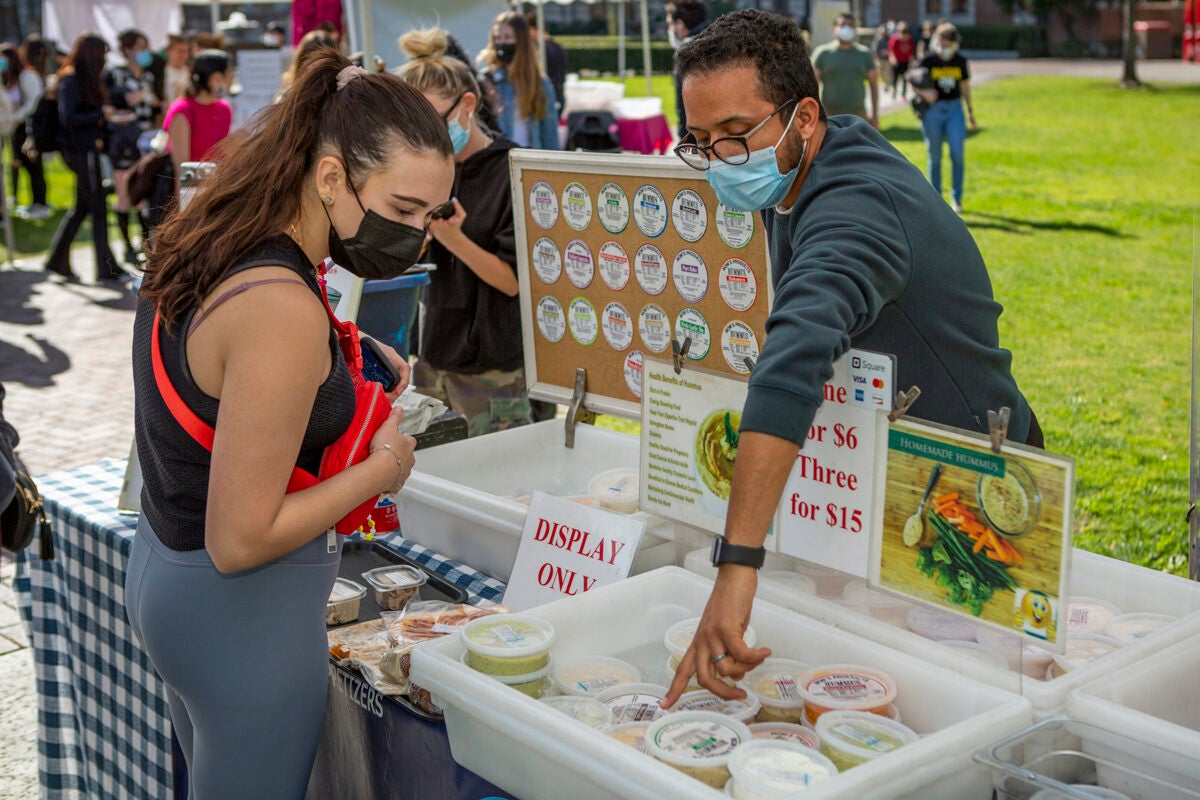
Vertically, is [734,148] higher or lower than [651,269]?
higher

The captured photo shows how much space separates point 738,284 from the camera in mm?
2322

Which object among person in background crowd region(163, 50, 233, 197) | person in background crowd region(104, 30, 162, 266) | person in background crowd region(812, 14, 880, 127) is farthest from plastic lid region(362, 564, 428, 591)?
person in background crowd region(812, 14, 880, 127)

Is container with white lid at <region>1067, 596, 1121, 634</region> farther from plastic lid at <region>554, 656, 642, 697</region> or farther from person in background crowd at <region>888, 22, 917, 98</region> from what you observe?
person in background crowd at <region>888, 22, 917, 98</region>

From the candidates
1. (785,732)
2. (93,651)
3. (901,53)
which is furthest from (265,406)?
(901,53)

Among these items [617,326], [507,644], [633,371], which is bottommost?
[507,644]

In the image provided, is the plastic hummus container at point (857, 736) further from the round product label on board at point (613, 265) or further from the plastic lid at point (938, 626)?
the round product label on board at point (613, 265)

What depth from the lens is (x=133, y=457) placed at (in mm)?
2629

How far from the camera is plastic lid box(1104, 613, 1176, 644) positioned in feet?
5.65

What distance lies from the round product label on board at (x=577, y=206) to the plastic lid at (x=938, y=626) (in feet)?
4.02

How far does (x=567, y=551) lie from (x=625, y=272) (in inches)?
27.7

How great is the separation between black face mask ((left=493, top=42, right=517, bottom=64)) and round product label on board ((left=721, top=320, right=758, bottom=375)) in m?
5.26

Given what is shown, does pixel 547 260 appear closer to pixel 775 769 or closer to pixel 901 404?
pixel 901 404

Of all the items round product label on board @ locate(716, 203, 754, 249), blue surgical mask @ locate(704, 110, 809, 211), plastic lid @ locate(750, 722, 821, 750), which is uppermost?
blue surgical mask @ locate(704, 110, 809, 211)

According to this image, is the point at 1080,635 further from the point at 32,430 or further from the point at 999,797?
the point at 32,430
